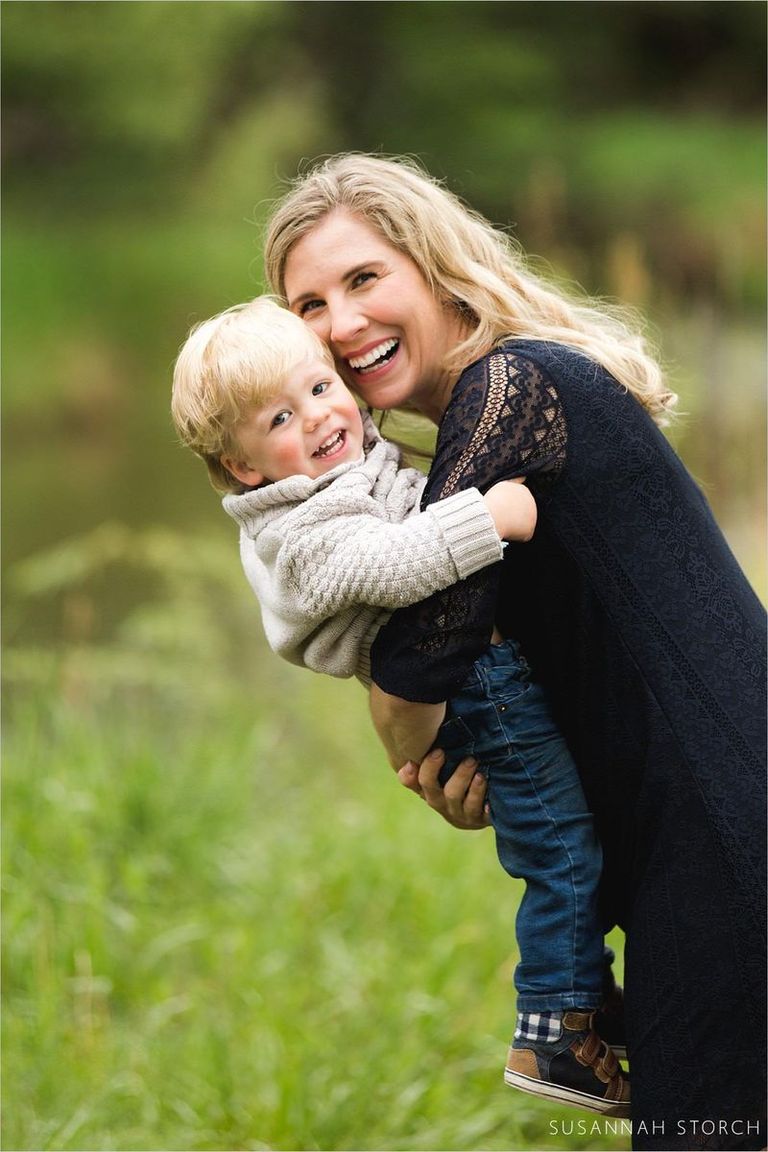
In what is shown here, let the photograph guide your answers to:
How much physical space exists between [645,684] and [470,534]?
0.31 metres

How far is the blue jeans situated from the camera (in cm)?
183

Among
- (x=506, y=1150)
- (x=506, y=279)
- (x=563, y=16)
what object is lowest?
(x=506, y=1150)

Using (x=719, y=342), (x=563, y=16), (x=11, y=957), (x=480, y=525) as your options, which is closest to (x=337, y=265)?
(x=480, y=525)

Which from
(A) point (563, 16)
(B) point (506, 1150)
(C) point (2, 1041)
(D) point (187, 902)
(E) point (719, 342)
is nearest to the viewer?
(B) point (506, 1150)

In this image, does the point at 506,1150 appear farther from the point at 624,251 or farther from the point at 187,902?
the point at 624,251

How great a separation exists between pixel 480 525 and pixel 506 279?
0.51 meters

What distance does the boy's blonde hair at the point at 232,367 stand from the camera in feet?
6.14

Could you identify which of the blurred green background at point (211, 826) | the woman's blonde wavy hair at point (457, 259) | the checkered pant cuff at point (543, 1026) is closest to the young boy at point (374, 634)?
the checkered pant cuff at point (543, 1026)

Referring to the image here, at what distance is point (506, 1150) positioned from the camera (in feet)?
9.36

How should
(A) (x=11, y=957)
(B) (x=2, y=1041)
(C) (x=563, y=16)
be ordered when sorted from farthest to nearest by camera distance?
(C) (x=563, y=16) → (A) (x=11, y=957) → (B) (x=2, y=1041)

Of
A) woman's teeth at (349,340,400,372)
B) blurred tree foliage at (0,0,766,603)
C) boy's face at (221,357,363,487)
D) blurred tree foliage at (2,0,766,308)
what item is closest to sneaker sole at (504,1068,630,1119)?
boy's face at (221,357,363,487)

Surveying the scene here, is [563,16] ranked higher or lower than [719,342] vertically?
higher

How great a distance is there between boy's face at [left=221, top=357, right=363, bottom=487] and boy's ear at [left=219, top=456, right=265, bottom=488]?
0.01m

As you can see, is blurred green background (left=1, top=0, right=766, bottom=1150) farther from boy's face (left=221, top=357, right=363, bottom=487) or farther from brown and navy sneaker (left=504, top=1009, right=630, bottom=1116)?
brown and navy sneaker (left=504, top=1009, right=630, bottom=1116)
